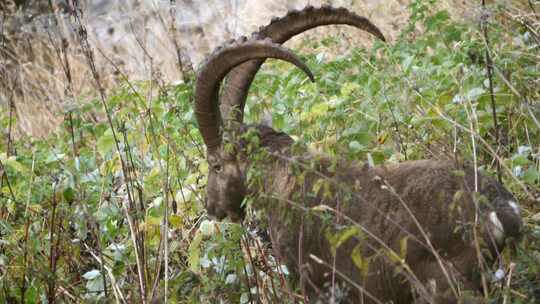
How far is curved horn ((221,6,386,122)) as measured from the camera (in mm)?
5285

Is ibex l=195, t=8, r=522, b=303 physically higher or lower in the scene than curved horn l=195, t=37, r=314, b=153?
lower

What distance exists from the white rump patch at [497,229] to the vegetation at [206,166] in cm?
39

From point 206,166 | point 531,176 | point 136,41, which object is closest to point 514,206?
point 531,176

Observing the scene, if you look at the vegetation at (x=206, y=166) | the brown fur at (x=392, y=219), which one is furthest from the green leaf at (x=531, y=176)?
the brown fur at (x=392, y=219)

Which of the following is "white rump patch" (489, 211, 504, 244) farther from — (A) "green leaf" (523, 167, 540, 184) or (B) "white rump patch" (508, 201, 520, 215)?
(A) "green leaf" (523, 167, 540, 184)

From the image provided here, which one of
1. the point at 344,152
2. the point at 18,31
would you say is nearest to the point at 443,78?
the point at 344,152

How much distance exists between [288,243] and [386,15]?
5.55m

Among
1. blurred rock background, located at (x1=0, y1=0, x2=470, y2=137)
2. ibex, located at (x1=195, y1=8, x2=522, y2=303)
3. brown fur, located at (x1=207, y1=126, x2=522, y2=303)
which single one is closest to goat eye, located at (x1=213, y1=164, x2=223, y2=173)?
ibex, located at (x1=195, y1=8, x2=522, y2=303)

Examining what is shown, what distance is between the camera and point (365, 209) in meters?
4.71

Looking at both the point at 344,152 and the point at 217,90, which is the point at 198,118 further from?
the point at 344,152

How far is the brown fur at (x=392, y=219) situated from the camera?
12.9 feet

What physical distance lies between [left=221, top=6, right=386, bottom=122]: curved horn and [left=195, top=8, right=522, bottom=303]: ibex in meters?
0.01

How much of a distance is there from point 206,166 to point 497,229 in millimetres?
2193

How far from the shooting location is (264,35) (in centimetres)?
543
